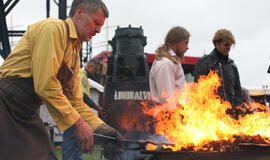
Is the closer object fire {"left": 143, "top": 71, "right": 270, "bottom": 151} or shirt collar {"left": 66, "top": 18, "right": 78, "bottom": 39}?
Answer: shirt collar {"left": 66, "top": 18, "right": 78, "bottom": 39}

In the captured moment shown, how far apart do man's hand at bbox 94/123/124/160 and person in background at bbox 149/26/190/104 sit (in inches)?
35.3

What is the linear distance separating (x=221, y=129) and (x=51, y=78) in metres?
1.81

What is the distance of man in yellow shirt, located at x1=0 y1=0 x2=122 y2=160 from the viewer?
188 cm

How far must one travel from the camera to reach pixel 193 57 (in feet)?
46.7

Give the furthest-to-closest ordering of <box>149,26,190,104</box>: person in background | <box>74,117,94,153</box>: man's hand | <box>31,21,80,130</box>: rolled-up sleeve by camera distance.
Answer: <box>149,26,190,104</box>: person in background
<box>74,117,94,153</box>: man's hand
<box>31,21,80,130</box>: rolled-up sleeve

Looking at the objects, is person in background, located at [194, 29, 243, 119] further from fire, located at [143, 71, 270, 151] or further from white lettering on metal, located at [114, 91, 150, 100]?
white lettering on metal, located at [114, 91, 150, 100]

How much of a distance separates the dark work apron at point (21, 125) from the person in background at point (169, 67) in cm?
151

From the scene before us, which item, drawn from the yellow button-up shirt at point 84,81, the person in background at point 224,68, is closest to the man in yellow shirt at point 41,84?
the person in background at point 224,68

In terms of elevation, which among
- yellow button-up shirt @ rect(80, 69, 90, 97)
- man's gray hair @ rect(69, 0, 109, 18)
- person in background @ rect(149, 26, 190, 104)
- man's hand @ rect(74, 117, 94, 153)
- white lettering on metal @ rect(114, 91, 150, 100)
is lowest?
white lettering on metal @ rect(114, 91, 150, 100)

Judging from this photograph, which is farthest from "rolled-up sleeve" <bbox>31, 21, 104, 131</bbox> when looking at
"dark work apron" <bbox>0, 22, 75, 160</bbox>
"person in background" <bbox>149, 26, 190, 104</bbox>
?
"person in background" <bbox>149, 26, 190, 104</bbox>

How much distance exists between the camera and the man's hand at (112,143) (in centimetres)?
240

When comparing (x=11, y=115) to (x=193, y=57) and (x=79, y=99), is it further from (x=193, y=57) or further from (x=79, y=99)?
(x=193, y=57)

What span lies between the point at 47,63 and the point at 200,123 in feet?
5.82

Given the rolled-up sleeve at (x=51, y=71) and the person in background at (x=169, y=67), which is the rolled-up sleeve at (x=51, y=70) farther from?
the person in background at (x=169, y=67)
